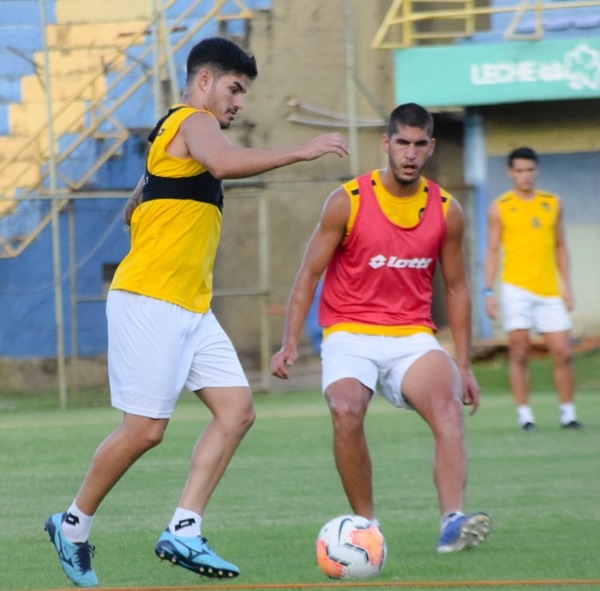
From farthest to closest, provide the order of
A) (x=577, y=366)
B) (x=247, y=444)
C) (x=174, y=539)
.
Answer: (x=577, y=366), (x=247, y=444), (x=174, y=539)

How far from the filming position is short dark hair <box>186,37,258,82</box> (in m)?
6.64

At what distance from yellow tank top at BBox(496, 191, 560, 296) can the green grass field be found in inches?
49.4

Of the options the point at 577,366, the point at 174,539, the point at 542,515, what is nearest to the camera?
the point at 174,539

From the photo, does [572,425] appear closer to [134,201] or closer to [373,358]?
[373,358]

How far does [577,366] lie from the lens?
20.3 metres

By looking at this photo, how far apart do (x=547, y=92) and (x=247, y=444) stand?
9.04 meters

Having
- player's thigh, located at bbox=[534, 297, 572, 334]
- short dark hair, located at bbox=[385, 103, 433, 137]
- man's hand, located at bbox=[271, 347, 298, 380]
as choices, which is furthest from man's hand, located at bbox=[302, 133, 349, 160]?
player's thigh, located at bbox=[534, 297, 572, 334]

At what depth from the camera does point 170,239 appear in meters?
6.67

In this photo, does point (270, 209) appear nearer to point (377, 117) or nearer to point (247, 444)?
point (377, 117)

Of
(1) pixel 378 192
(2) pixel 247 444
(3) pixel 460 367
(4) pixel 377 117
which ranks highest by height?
(4) pixel 377 117

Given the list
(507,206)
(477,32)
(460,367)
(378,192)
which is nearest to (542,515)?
(460,367)

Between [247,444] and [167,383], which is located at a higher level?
[167,383]

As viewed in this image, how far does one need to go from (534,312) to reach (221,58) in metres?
7.80

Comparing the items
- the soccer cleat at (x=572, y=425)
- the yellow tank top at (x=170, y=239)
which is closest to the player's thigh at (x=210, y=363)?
the yellow tank top at (x=170, y=239)
